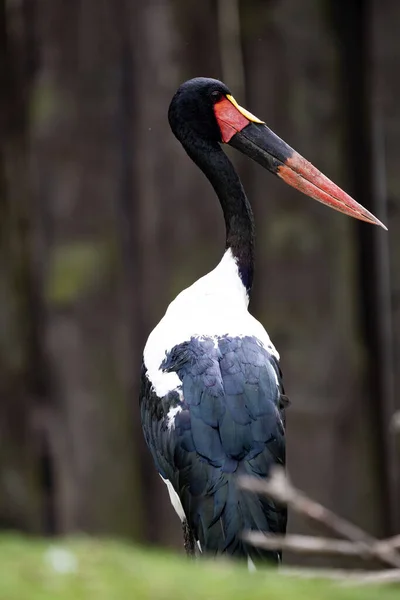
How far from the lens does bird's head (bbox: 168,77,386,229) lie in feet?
9.38

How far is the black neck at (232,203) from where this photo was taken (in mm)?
2822

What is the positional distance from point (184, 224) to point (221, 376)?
1752mm

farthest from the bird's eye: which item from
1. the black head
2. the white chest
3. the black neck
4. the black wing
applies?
the black wing

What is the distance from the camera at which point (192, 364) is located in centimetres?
259

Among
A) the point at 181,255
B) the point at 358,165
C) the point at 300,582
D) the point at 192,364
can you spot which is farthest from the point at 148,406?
the point at 358,165

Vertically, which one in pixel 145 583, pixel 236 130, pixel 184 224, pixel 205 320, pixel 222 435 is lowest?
pixel 145 583

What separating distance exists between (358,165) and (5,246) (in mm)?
1389

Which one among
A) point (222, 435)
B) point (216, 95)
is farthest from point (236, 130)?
point (222, 435)

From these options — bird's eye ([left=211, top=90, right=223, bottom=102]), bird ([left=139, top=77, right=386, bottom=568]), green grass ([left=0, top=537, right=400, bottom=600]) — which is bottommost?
green grass ([left=0, top=537, right=400, bottom=600])

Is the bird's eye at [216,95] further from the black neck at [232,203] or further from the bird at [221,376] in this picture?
the black neck at [232,203]

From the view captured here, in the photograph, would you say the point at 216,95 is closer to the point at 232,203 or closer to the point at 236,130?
the point at 236,130

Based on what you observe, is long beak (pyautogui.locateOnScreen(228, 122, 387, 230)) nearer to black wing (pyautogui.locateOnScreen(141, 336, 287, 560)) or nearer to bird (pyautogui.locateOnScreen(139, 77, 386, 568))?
bird (pyautogui.locateOnScreen(139, 77, 386, 568))

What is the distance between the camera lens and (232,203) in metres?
2.86

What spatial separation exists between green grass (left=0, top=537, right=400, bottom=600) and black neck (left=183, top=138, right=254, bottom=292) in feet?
2.94
